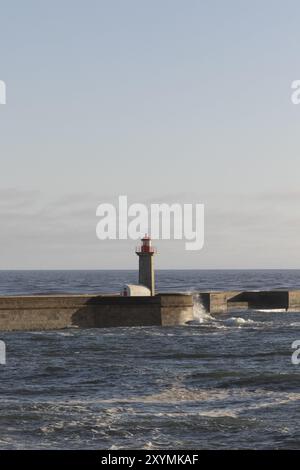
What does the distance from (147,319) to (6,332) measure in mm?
8260

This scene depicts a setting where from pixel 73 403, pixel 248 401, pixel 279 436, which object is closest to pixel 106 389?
pixel 73 403

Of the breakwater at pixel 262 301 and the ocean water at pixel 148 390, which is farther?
the breakwater at pixel 262 301

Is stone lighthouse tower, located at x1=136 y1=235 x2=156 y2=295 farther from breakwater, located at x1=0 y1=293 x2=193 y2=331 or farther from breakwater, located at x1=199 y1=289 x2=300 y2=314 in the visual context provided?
breakwater, located at x1=199 y1=289 x2=300 y2=314

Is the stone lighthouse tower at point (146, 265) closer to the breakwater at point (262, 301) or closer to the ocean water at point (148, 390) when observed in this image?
the ocean water at point (148, 390)

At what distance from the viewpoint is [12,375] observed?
36.5 meters

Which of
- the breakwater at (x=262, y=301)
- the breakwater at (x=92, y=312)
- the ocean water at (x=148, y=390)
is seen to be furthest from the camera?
the breakwater at (x=262, y=301)

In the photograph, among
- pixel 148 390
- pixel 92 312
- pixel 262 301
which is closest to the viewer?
pixel 148 390

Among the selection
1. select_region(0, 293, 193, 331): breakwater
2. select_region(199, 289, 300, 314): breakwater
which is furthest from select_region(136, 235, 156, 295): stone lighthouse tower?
select_region(199, 289, 300, 314): breakwater

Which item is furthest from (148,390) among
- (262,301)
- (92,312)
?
(262,301)

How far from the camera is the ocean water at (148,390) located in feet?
84.0

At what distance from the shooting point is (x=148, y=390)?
32.8 m

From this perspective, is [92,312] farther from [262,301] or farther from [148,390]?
[262,301]

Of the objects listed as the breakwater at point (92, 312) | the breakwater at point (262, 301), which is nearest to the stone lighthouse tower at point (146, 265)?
the breakwater at point (92, 312)

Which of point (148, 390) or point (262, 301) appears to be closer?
point (148, 390)
